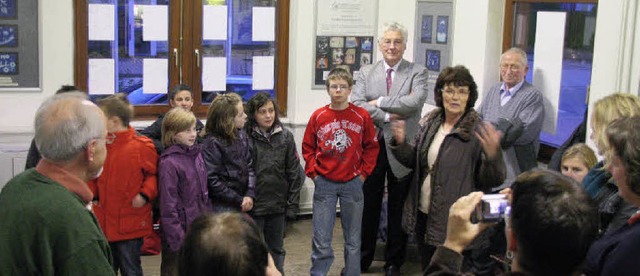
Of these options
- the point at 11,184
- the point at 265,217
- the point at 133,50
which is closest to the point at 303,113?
the point at 133,50

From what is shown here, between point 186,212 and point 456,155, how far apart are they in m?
1.47

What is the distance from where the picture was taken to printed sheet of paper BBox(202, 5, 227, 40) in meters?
6.43

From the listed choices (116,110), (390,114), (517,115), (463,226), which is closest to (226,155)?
(116,110)

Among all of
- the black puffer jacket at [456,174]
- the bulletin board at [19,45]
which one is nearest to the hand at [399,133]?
the black puffer jacket at [456,174]

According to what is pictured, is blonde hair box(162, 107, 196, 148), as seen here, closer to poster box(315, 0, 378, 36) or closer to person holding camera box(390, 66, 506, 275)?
person holding camera box(390, 66, 506, 275)

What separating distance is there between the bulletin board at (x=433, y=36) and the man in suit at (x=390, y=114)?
737 mm

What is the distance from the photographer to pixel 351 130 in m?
4.98

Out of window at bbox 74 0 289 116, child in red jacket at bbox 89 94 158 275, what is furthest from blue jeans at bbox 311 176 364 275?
window at bbox 74 0 289 116

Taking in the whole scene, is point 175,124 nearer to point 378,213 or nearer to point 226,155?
point 226,155

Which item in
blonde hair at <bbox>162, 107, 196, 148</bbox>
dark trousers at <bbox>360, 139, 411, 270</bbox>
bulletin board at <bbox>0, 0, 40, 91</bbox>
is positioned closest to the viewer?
blonde hair at <bbox>162, 107, 196, 148</bbox>

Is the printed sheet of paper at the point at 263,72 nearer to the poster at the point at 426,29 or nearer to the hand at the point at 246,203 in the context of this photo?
the poster at the point at 426,29

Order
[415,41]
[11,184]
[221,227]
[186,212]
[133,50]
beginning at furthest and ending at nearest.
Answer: [415,41]
[133,50]
[186,212]
[11,184]
[221,227]

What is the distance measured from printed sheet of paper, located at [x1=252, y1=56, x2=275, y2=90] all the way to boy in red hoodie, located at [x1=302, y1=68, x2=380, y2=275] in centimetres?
176

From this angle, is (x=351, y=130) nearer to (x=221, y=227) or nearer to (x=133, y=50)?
(x=133, y=50)
